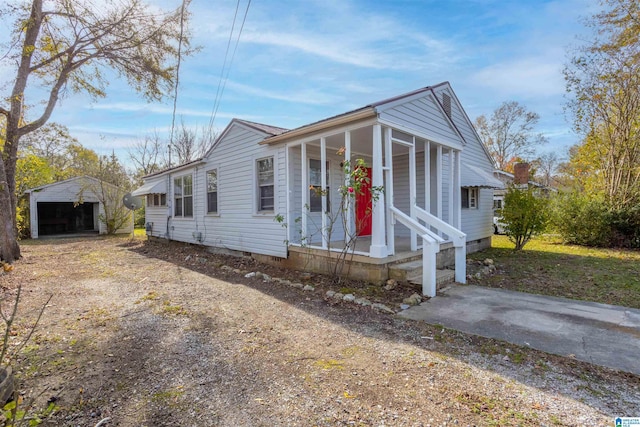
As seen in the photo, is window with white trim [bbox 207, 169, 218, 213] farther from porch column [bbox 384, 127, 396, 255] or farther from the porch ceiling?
porch column [bbox 384, 127, 396, 255]

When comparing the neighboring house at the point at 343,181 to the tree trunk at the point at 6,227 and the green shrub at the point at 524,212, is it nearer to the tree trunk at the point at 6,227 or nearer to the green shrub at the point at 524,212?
the green shrub at the point at 524,212

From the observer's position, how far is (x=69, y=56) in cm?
1005

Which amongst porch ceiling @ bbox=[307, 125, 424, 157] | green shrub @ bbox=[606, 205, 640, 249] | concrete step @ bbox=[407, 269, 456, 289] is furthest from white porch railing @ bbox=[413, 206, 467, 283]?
green shrub @ bbox=[606, 205, 640, 249]

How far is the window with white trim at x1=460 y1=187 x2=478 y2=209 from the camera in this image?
10.2 metres

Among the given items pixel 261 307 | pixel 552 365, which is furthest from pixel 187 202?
pixel 552 365

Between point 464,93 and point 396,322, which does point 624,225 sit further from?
point 396,322

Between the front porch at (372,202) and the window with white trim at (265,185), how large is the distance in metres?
0.80

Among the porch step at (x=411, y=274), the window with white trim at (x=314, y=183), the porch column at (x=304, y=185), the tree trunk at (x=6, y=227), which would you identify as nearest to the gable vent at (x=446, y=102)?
the window with white trim at (x=314, y=183)

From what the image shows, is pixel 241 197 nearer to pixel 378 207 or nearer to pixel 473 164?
pixel 378 207

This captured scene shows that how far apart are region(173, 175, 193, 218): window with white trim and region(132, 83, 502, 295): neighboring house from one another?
0.13ft

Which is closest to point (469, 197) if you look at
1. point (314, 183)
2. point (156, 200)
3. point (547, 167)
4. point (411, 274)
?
point (314, 183)

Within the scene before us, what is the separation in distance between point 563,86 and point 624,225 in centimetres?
571

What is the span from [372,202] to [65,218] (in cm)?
2400

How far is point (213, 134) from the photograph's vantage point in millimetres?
27031
